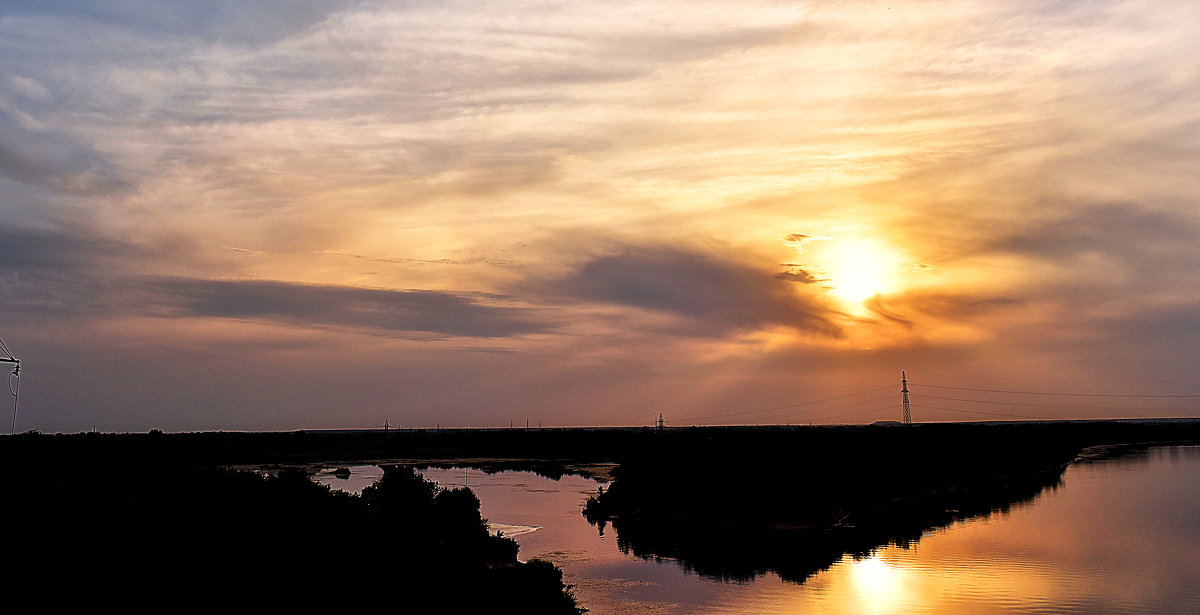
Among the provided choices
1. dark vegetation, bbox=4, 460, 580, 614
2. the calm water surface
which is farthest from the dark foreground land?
the calm water surface

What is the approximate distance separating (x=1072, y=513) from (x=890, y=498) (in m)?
14.3

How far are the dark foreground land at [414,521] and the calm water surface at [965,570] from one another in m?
2.92

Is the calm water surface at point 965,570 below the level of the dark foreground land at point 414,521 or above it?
below

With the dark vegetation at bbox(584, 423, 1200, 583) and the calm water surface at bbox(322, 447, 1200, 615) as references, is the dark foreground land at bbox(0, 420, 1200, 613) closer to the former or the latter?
the dark vegetation at bbox(584, 423, 1200, 583)

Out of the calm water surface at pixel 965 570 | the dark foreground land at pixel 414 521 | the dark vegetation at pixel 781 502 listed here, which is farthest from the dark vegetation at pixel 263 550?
the dark vegetation at pixel 781 502

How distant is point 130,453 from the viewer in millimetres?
77812

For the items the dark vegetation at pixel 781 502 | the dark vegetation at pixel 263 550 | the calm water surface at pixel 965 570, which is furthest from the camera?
the dark vegetation at pixel 781 502

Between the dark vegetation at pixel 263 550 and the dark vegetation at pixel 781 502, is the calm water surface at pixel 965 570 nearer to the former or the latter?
the dark vegetation at pixel 781 502

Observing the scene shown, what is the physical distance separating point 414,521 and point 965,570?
2894cm

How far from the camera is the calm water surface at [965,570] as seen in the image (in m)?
39.8

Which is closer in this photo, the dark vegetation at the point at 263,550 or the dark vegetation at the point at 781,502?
the dark vegetation at the point at 263,550

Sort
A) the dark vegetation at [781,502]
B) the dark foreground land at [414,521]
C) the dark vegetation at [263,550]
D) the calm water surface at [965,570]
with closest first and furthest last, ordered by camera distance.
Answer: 1. the dark vegetation at [263,550]
2. the dark foreground land at [414,521]
3. the calm water surface at [965,570]
4. the dark vegetation at [781,502]

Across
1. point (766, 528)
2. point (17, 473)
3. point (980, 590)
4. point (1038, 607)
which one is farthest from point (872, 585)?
point (17, 473)

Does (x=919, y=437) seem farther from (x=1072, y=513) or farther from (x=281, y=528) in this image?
(x=281, y=528)
